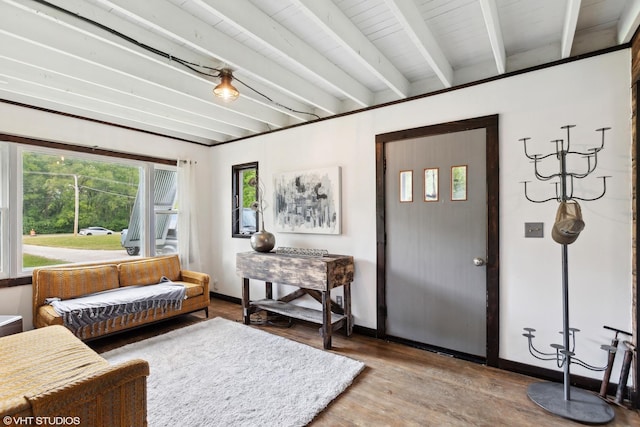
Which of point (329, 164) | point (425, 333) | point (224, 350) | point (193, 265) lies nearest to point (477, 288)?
point (425, 333)

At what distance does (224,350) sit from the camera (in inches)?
109

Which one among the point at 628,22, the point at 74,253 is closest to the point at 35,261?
the point at 74,253

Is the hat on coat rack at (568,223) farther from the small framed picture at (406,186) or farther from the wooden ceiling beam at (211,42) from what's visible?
the wooden ceiling beam at (211,42)

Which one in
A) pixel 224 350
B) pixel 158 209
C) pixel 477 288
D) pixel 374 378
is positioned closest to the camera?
pixel 374 378

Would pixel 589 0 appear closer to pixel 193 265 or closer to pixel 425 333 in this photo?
pixel 425 333

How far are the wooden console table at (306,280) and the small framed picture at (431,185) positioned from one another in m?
1.01

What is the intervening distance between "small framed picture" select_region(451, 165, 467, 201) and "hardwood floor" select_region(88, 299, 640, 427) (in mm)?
1434

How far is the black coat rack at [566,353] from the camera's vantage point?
1893 mm

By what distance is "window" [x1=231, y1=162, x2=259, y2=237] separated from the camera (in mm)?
4309

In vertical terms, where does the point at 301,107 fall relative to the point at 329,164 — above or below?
above

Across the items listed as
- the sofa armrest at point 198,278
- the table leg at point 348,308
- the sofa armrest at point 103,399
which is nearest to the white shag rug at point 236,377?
the sofa armrest at point 103,399

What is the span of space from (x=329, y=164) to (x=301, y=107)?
734mm

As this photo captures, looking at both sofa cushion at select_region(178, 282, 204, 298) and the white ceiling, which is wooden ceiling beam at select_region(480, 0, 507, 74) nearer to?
the white ceiling

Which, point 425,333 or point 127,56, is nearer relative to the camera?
point 127,56
